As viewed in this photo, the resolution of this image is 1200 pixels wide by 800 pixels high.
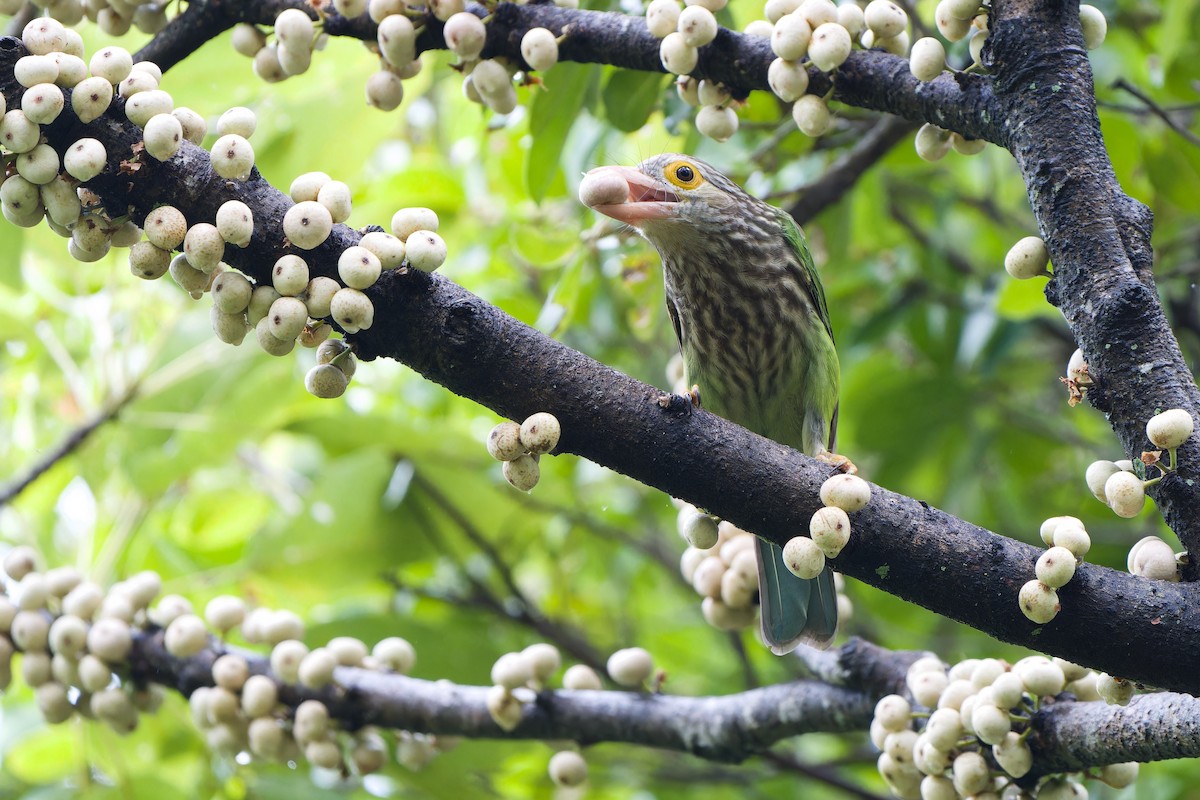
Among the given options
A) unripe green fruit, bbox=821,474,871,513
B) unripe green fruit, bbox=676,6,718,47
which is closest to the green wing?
unripe green fruit, bbox=676,6,718,47

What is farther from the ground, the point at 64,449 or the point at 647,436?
the point at 647,436

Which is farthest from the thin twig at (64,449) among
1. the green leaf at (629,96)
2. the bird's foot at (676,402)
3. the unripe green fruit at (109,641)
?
the bird's foot at (676,402)

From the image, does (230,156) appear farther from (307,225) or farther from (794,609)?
(794,609)

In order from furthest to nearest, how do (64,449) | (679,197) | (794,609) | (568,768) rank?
1. (64,449)
2. (679,197)
3. (568,768)
4. (794,609)

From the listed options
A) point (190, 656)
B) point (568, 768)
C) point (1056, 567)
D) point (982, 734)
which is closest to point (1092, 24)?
point (1056, 567)

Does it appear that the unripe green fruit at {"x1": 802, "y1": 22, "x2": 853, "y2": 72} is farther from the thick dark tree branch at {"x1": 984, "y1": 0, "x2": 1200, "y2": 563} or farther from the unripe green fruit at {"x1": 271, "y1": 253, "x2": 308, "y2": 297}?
Answer: the unripe green fruit at {"x1": 271, "y1": 253, "x2": 308, "y2": 297}

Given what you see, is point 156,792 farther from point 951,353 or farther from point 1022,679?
point 951,353

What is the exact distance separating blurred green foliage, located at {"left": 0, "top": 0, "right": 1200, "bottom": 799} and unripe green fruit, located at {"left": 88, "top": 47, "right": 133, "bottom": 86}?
3.58 feet

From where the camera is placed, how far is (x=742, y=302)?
3.28 meters

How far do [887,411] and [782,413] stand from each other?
1071 mm

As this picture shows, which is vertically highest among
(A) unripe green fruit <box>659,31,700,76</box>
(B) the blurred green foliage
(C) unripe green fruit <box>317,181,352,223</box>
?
(A) unripe green fruit <box>659,31,700,76</box>

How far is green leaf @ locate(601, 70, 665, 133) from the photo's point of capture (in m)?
2.78

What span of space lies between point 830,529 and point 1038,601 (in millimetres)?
314

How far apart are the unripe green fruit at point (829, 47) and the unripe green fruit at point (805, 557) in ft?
3.07
